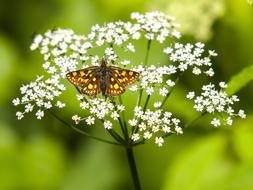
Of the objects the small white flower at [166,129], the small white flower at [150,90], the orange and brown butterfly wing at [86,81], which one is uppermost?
the orange and brown butterfly wing at [86,81]

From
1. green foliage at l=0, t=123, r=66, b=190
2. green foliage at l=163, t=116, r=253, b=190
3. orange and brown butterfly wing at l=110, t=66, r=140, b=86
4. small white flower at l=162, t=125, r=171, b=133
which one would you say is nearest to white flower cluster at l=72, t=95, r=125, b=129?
orange and brown butterfly wing at l=110, t=66, r=140, b=86

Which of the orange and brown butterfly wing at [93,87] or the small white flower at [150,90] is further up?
the orange and brown butterfly wing at [93,87]

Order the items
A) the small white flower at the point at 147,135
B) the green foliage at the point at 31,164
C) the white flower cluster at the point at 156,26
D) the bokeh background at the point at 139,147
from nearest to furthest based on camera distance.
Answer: the small white flower at the point at 147,135
the white flower cluster at the point at 156,26
the bokeh background at the point at 139,147
the green foliage at the point at 31,164

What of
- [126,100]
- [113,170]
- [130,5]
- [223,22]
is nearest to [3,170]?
[113,170]

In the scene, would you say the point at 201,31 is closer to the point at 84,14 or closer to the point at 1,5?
the point at 84,14

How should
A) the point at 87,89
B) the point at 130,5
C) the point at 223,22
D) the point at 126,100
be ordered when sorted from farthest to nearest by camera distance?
the point at 130,5, the point at 223,22, the point at 126,100, the point at 87,89

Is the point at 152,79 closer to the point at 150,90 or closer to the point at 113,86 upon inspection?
the point at 150,90

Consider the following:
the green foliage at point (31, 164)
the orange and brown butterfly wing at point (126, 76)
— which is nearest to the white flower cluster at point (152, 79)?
the orange and brown butterfly wing at point (126, 76)

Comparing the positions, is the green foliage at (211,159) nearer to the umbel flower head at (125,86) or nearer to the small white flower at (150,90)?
the umbel flower head at (125,86)
